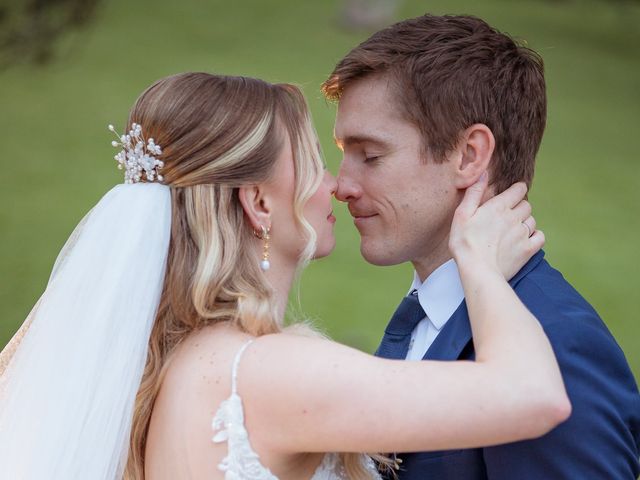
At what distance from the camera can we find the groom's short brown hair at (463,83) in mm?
3238

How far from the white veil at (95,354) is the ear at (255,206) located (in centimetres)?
21

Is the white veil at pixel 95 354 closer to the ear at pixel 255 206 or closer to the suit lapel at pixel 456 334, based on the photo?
the ear at pixel 255 206

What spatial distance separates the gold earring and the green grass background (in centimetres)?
540

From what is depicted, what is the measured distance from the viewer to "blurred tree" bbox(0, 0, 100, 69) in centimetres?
1354

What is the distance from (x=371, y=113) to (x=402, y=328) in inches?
28.0

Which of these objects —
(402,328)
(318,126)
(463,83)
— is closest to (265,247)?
(402,328)

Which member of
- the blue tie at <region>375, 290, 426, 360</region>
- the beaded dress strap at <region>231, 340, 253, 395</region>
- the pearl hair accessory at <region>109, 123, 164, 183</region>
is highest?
the pearl hair accessory at <region>109, 123, 164, 183</region>

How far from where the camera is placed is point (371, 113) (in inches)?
131

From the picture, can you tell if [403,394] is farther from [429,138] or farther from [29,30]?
[29,30]

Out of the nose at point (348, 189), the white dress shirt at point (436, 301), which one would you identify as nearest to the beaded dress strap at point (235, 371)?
the white dress shirt at point (436, 301)

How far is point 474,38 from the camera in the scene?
3275 mm

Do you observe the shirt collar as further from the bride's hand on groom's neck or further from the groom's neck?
the bride's hand on groom's neck

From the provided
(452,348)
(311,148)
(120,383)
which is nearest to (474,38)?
(311,148)

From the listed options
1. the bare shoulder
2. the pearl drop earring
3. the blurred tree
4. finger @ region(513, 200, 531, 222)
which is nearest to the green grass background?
the blurred tree
